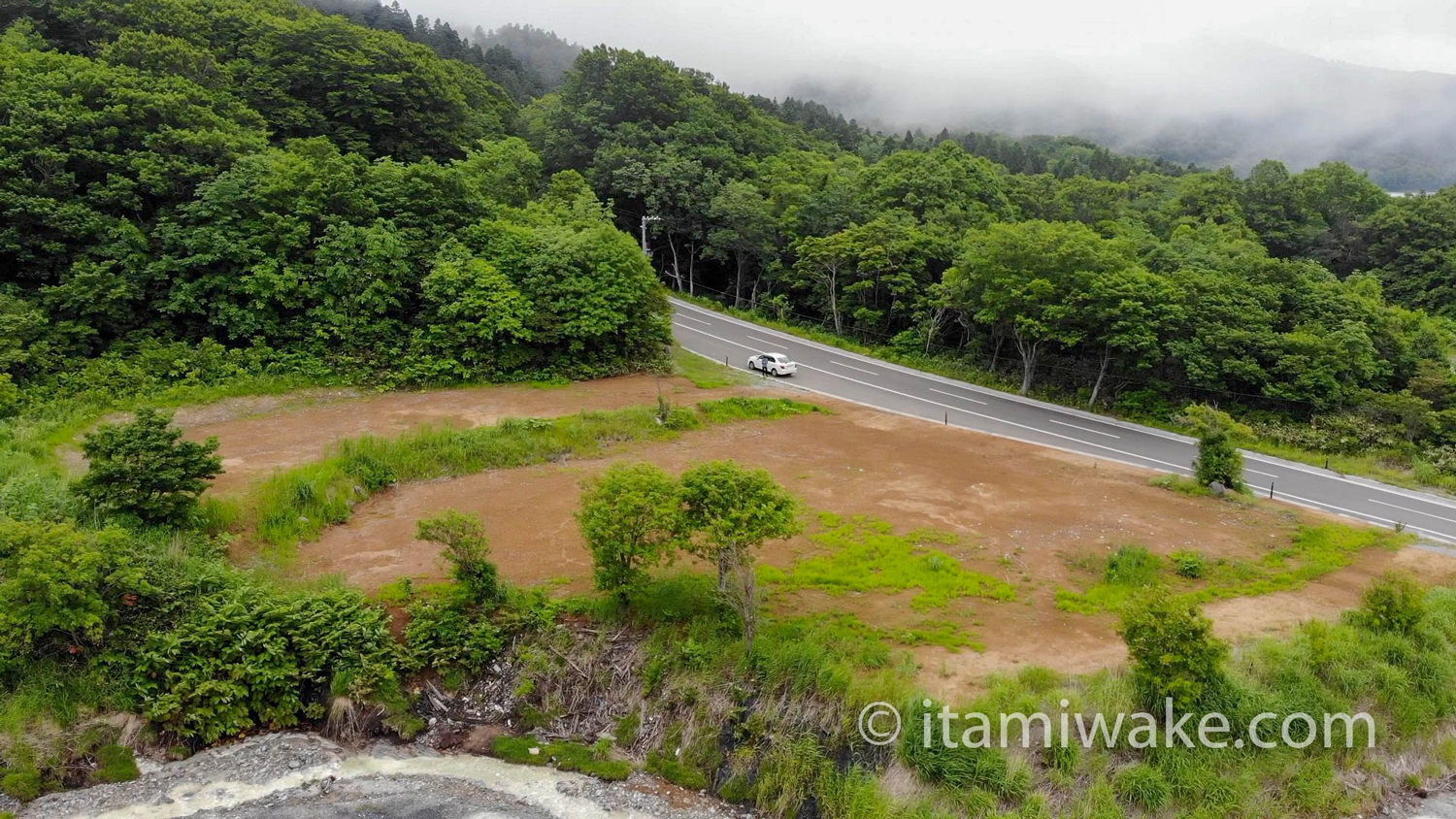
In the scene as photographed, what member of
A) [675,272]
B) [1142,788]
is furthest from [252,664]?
[675,272]

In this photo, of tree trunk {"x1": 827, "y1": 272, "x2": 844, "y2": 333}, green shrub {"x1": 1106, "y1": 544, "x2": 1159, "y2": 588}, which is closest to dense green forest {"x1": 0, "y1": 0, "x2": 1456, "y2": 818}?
tree trunk {"x1": 827, "y1": 272, "x2": 844, "y2": 333}

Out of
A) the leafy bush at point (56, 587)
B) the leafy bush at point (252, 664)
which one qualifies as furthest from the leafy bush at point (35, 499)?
the leafy bush at point (252, 664)

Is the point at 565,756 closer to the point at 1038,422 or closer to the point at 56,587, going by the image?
the point at 56,587

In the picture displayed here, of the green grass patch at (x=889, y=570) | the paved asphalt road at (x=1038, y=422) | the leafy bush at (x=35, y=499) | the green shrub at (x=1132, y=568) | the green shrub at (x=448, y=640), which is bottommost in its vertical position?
the green shrub at (x=448, y=640)

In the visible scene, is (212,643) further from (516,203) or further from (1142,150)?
(1142,150)

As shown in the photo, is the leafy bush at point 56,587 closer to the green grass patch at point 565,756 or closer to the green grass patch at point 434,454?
the green grass patch at point 434,454

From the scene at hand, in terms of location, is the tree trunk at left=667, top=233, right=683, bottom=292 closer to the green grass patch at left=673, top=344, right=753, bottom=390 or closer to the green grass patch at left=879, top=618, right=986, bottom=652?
the green grass patch at left=673, top=344, right=753, bottom=390
